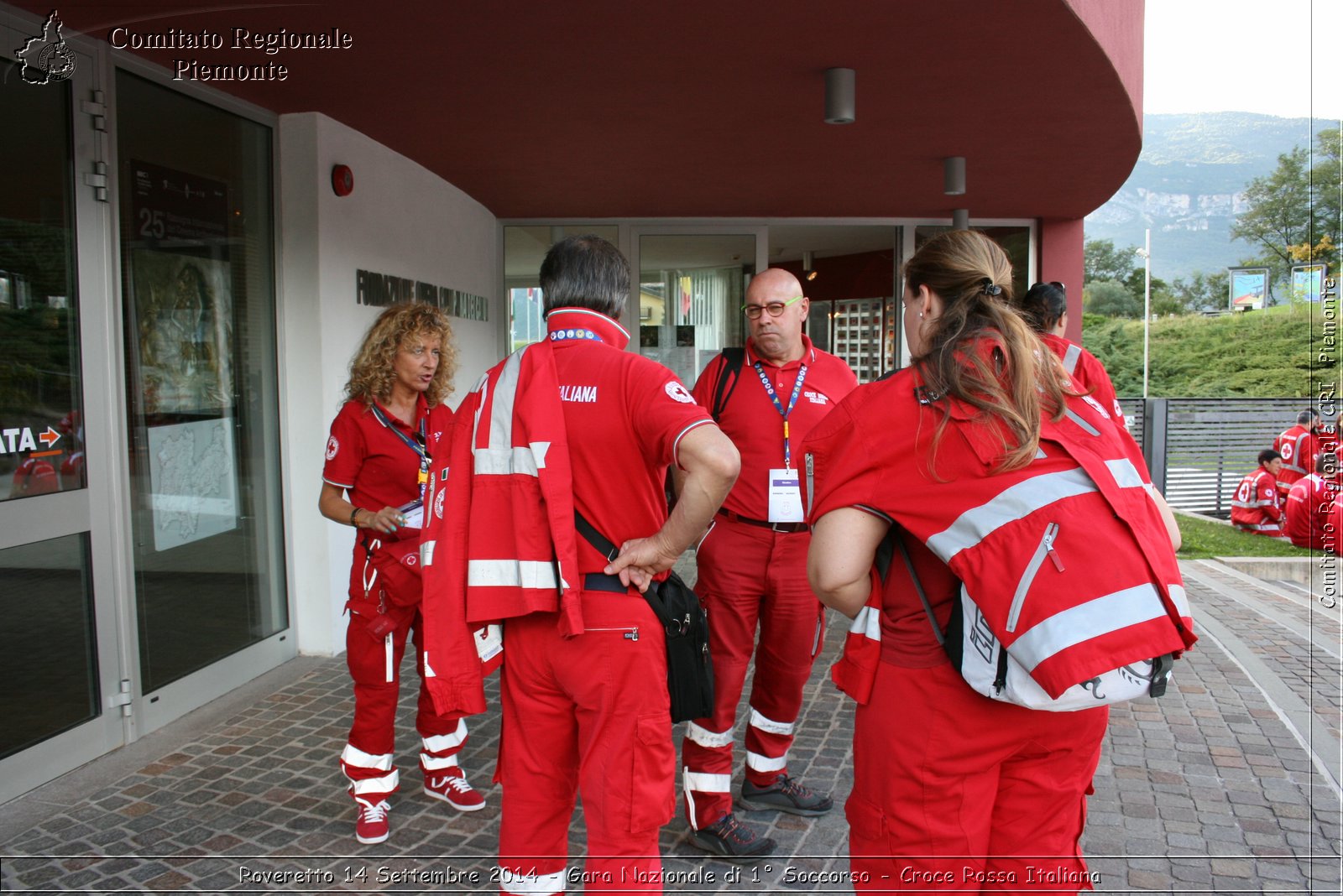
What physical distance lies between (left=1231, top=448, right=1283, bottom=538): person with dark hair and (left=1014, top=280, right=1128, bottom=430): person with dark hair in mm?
11773

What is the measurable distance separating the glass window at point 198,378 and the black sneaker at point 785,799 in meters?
2.90

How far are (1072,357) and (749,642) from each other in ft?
5.12

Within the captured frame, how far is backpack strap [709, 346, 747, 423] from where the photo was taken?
12.2 feet

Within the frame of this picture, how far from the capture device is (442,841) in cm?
339

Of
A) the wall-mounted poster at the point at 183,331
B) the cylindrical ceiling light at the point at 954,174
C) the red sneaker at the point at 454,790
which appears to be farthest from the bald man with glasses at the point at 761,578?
the cylindrical ceiling light at the point at 954,174

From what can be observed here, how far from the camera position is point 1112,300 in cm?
6394

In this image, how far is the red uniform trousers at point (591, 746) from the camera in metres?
2.19

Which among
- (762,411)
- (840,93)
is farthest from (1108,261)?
(762,411)

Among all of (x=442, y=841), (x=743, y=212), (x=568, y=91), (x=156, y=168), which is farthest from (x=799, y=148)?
(x=442, y=841)

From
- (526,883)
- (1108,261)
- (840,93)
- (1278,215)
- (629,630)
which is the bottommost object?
(526,883)

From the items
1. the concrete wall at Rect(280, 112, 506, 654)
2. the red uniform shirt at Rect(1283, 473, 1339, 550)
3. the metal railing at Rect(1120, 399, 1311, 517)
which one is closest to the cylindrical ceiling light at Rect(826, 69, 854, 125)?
the concrete wall at Rect(280, 112, 506, 654)

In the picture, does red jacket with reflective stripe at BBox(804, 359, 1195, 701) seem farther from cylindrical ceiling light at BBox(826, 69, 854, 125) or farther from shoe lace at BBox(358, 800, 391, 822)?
cylindrical ceiling light at BBox(826, 69, 854, 125)

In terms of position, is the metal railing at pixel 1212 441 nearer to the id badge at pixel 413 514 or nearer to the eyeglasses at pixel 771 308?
the eyeglasses at pixel 771 308

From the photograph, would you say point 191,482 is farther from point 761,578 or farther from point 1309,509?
point 1309,509
